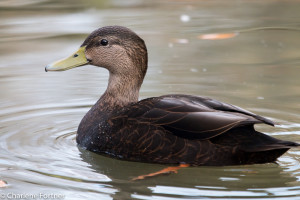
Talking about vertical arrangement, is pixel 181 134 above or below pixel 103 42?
below

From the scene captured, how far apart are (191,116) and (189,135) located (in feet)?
0.53

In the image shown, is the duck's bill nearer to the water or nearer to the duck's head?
the duck's head

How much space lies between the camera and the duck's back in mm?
5324

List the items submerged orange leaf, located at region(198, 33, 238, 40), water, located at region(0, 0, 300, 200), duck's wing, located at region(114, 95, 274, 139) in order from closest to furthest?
water, located at region(0, 0, 300, 200) → duck's wing, located at region(114, 95, 274, 139) → submerged orange leaf, located at region(198, 33, 238, 40)

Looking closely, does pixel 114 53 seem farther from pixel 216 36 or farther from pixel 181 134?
pixel 216 36

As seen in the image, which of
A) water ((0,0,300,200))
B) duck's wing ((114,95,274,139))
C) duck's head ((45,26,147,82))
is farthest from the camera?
duck's head ((45,26,147,82))

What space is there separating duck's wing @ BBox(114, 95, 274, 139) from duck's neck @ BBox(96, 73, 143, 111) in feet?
1.99

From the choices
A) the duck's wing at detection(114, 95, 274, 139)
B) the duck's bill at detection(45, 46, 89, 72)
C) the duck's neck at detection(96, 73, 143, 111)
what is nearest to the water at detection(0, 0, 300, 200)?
the duck's wing at detection(114, 95, 274, 139)

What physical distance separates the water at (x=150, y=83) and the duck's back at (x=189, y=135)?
4.3 inches

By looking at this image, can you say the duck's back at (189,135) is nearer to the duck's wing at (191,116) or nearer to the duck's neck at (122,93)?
the duck's wing at (191,116)

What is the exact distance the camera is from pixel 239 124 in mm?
5238

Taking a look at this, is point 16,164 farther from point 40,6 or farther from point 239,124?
point 40,6

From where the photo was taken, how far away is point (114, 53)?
6.44 meters

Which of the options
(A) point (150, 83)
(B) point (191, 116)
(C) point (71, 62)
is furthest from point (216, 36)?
(B) point (191, 116)
